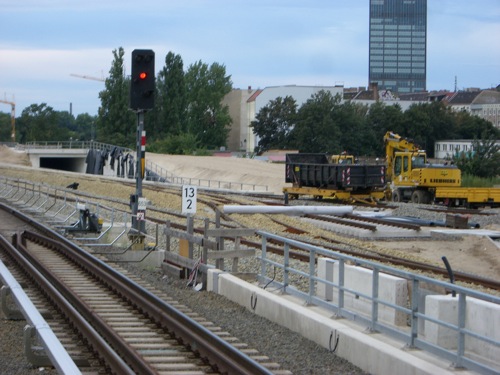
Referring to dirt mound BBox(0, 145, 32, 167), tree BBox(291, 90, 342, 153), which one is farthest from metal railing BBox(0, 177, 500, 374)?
dirt mound BBox(0, 145, 32, 167)

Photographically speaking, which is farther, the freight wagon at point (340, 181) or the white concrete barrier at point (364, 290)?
the freight wagon at point (340, 181)

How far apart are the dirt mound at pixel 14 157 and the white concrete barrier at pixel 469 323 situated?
91.9m

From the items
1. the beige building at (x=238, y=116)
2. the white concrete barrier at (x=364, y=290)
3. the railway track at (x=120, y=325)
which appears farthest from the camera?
the beige building at (x=238, y=116)

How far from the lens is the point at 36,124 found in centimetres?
16050

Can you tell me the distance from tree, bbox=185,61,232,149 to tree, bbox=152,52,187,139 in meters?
7.64

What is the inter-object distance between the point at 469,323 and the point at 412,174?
37.5 metres

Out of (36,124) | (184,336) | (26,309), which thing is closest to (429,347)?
(184,336)

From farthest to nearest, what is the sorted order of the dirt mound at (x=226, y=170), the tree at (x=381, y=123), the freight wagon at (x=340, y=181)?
the tree at (x=381, y=123), the dirt mound at (x=226, y=170), the freight wagon at (x=340, y=181)

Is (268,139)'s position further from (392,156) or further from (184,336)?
(184,336)

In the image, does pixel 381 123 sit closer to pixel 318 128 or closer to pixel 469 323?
pixel 318 128

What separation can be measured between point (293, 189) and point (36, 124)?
118876 millimetres

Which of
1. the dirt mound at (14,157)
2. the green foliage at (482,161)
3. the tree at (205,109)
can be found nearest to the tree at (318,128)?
the tree at (205,109)

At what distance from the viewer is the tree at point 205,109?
128250 mm

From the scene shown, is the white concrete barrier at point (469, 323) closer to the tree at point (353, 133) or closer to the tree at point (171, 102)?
the tree at point (353, 133)
